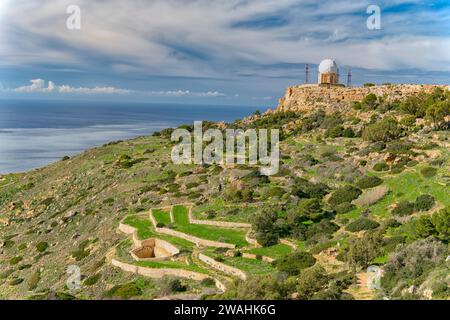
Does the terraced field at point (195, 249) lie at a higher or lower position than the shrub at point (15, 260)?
higher

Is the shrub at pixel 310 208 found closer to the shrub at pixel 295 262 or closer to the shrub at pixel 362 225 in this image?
the shrub at pixel 362 225

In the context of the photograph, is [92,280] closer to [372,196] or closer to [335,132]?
[372,196]

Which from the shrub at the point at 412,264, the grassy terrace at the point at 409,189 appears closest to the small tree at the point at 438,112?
the grassy terrace at the point at 409,189

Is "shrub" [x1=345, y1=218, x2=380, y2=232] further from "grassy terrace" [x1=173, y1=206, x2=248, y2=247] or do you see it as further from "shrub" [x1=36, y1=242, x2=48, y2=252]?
"shrub" [x1=36, y1=242, x2=48, y2=252]

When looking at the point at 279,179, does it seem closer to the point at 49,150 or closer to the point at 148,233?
the point at 148,233

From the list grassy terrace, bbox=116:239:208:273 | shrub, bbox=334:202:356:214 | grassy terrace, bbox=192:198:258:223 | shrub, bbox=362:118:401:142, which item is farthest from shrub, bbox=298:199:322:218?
shrub, bbox=362:118:401:142

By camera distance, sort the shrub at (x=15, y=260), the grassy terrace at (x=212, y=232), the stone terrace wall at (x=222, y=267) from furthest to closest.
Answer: the shrub at (x=15, y=260), the grassy terrace at (x=212, y=232), the stone terrace wall at (x=222, y=267)
